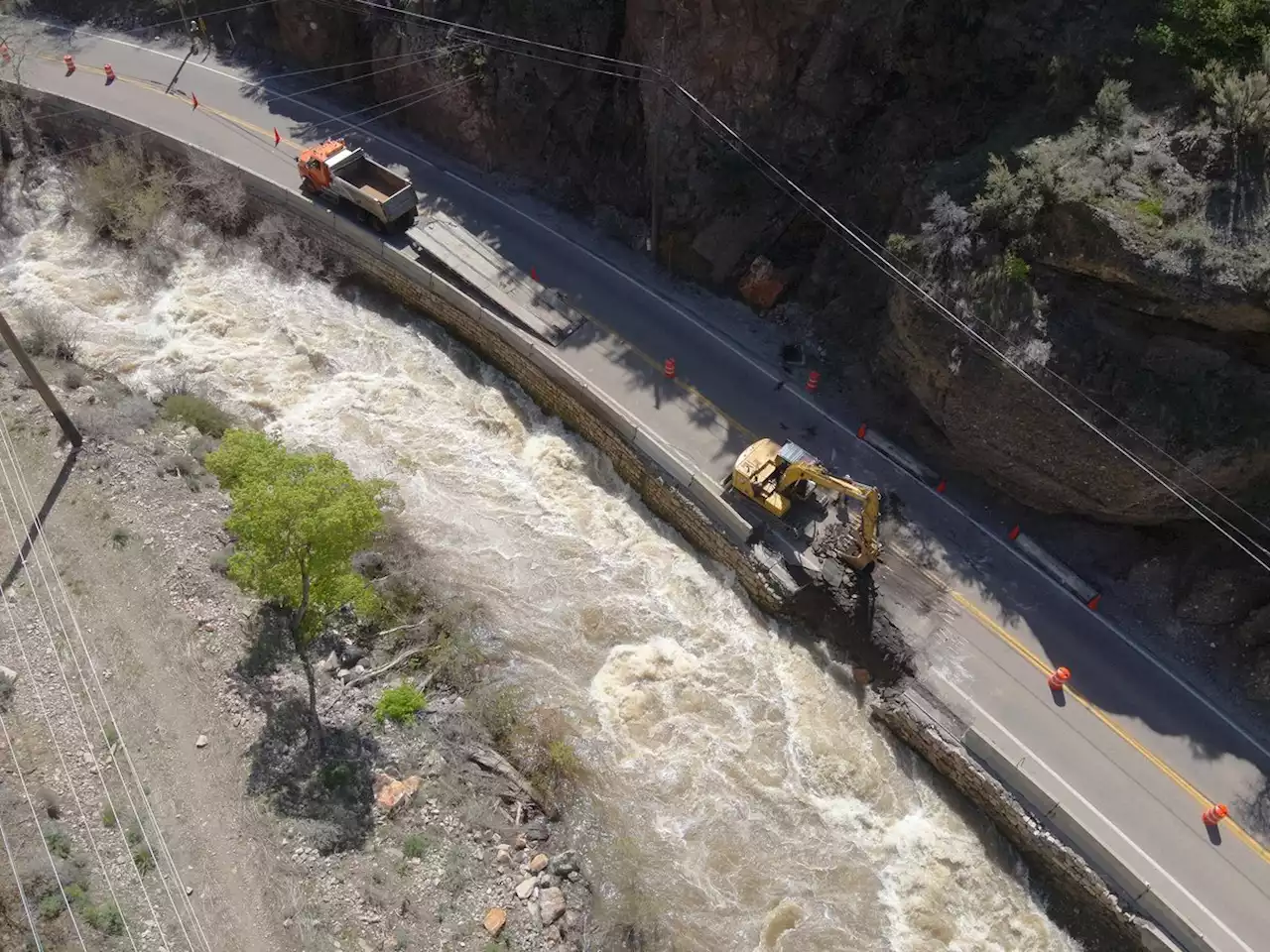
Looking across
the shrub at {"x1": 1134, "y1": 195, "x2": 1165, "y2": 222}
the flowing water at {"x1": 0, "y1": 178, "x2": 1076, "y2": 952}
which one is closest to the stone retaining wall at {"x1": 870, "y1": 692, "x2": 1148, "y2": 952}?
the flowing water at {"x1": 0, "y1": 178, "x2": 1076, "y2": 952}

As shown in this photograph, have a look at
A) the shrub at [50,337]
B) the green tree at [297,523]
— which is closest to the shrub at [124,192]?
the shrub at [50,337]

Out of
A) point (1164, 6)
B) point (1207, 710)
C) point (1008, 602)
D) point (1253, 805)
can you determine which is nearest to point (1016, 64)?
point (1164, 6)

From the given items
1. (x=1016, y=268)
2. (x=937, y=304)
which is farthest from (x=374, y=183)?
(x=1016, y=268)

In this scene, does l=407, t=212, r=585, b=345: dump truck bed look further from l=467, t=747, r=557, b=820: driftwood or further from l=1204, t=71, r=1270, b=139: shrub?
l=1204, t=71, r=1270, b=139: shrub

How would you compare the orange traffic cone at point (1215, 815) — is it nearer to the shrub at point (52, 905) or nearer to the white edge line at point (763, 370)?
the white edge line at point (763, 370)

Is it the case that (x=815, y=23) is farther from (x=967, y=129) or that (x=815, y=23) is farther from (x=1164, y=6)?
(x=1164, y=6)
